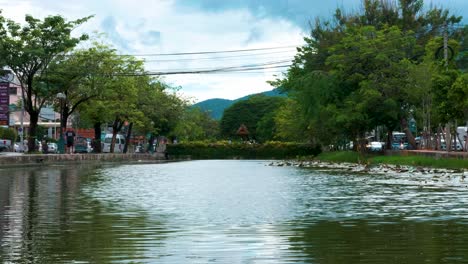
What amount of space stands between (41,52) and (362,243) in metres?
52.0

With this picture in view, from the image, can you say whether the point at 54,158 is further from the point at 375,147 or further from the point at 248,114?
the point at 248,114

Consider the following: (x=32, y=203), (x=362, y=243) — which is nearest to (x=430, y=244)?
(x=362, y=243)

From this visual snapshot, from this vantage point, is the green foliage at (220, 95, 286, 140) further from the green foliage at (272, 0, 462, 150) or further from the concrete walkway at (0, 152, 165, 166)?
the green foliage at (272, 0, 462, 150)

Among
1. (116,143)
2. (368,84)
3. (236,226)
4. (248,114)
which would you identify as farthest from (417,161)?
(248,114)

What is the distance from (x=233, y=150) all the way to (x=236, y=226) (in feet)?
312

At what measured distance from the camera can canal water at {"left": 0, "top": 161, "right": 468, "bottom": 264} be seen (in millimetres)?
11383

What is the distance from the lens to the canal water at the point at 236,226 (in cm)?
1138

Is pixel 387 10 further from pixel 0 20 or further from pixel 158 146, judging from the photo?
pixel 158 146

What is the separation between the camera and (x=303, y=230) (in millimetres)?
14633

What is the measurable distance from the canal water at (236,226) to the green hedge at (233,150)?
7734 centimetres

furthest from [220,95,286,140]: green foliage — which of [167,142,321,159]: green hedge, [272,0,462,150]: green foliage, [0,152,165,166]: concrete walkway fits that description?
[272,0,462,150]: green foliage

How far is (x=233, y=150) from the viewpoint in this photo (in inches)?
4350

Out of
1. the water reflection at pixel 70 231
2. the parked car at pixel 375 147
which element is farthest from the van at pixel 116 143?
the water reflection at pixel 70 231

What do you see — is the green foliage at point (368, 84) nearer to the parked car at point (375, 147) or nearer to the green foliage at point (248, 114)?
the parked car at point (375, 147)
